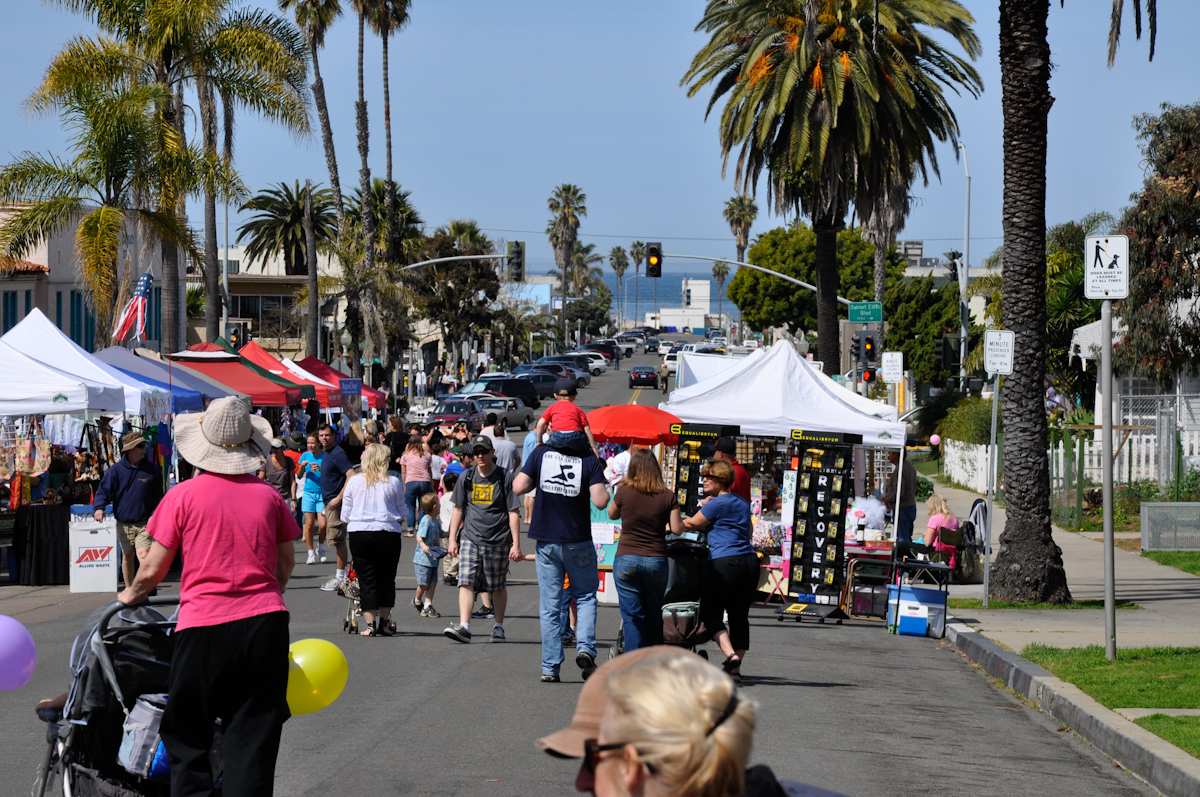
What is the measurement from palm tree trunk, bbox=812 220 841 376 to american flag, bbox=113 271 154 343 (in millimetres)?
13407

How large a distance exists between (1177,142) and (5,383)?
23.3 meters

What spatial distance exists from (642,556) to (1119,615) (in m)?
7.89

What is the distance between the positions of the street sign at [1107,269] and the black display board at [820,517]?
5.73 m

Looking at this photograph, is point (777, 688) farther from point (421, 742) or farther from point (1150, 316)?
point (1150, 316)

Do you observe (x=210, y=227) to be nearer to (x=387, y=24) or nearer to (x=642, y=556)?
(x=387, y=24)

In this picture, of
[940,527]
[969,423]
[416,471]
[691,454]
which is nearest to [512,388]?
[969,423]

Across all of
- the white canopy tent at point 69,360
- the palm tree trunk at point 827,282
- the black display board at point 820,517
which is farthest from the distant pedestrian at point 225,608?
the palm tree trunk at point 827,282

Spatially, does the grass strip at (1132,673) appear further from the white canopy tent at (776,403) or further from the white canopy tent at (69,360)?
the white canopy tent at (69,360)

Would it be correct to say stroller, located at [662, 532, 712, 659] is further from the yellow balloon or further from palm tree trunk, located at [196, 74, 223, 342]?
palm tree trunk, located at [196, 74, 223, 342]

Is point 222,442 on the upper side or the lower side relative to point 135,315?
lower

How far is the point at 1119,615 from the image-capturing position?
16.8 metres

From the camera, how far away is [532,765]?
884cm

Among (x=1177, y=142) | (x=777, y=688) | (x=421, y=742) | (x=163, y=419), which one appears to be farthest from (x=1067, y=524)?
(x=421, y=742)

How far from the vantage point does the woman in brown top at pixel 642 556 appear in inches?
437
